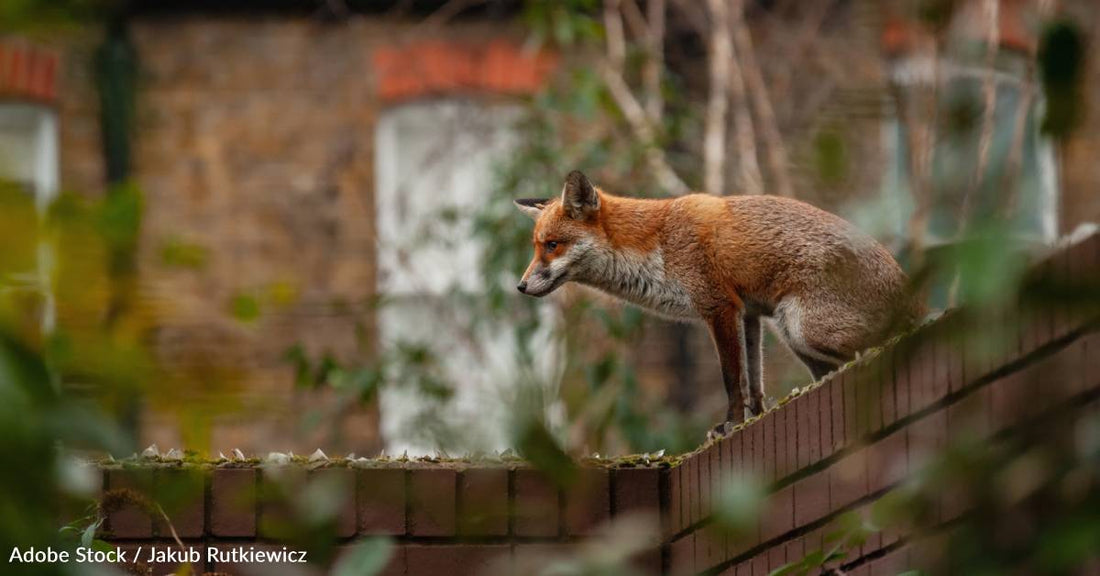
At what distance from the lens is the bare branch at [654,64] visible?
31.9ft

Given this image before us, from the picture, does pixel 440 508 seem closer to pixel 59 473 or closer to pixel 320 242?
pixel 59 473

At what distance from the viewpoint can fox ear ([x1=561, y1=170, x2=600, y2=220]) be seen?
5719 millimetres

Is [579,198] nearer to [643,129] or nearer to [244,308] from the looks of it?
[643,129]

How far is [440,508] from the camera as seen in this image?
112cm

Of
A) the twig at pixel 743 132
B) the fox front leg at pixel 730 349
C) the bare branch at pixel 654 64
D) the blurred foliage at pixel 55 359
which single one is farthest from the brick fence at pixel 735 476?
the bare branch at pixel 654 64

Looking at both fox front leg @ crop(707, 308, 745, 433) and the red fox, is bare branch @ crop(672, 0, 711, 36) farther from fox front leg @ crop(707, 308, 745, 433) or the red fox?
fox front leg @ crop(707, 308, 745, 433)

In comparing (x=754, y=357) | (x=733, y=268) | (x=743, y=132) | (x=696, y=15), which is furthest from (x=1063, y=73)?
(x=696, y=15)

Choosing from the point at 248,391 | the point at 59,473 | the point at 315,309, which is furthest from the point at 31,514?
the point at 315,309

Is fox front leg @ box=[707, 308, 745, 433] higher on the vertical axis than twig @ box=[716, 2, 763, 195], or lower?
lower

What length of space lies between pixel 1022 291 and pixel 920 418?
1.87 metres

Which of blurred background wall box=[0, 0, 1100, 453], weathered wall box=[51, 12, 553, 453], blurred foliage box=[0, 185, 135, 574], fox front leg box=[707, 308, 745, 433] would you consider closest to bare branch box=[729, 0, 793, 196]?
blurred background wall box=[0, 0, 1100, 453]

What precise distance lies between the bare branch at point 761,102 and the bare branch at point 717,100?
87mm

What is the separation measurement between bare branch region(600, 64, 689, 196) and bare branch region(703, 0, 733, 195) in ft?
0.70

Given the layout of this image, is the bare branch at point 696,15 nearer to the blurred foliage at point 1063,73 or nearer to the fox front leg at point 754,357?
the fox front leg at point 754,357
